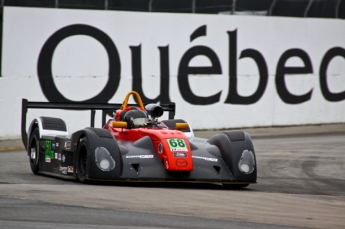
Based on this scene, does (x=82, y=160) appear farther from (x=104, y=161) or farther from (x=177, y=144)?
(x=177, y=144)

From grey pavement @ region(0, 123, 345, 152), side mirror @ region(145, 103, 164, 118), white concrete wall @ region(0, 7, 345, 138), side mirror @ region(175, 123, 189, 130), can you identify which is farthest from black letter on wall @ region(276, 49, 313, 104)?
side mirror @ region(145, 103, 164, 118)

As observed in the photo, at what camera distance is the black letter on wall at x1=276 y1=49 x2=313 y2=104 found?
78.8ft

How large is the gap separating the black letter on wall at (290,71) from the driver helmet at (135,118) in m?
11.2

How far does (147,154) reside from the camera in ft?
39.9

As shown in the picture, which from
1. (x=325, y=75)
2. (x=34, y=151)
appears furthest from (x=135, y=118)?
(x=325, y=75)

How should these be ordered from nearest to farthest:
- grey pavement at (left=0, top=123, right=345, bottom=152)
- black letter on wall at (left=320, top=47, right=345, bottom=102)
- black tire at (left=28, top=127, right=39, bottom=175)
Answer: black tire at (left=28, top=127, right=39, bottom=175)
grey pavement at (left=0, top=123, right=345, bottom=152)
black letter on wall at (left=320, top=47, right=345, bottom=102)

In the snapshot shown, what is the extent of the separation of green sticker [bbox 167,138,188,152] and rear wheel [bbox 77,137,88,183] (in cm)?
116

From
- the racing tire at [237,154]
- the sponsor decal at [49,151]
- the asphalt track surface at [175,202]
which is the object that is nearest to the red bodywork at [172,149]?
the asphalt track surface at [175,202]

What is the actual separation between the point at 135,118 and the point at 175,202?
3258mm

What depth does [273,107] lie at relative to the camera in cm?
2383

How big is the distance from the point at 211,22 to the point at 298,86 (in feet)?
10.4

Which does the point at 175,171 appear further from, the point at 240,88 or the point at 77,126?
the point at 240,88

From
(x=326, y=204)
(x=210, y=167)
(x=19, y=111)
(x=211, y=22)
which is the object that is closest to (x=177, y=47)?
(x=211, y=22)

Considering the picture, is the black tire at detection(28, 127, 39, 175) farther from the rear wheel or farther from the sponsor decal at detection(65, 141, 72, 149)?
the rear wheel
